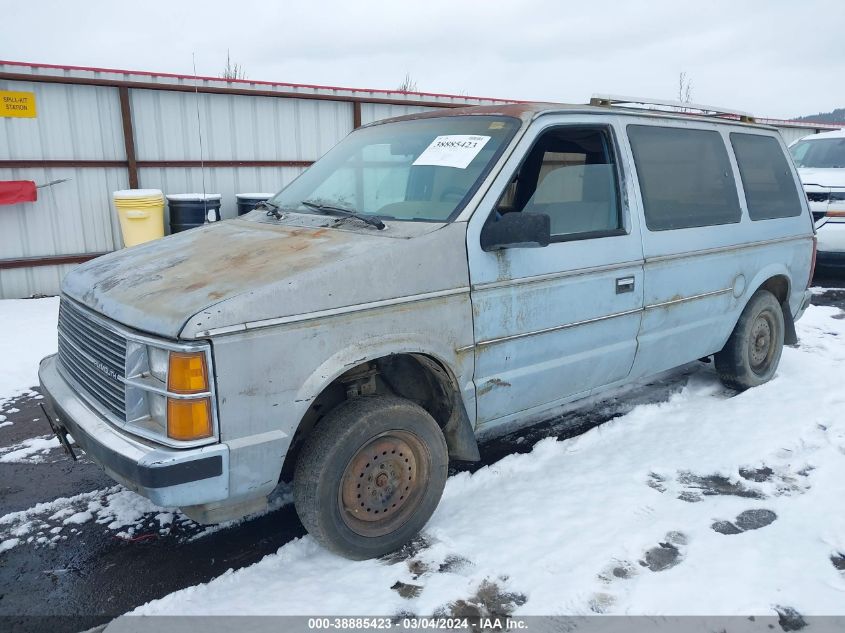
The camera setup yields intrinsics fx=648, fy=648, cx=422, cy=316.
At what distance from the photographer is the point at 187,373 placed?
91.6 inches

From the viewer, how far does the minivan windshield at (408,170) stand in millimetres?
3223

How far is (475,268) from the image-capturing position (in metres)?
3.05

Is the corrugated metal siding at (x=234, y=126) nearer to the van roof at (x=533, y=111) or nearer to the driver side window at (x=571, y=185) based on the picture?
the van roof at (x=533, y=111)

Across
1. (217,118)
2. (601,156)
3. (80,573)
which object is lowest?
(80,573)

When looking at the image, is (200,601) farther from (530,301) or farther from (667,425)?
(667,425)

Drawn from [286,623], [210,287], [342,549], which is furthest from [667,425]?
[210,287]

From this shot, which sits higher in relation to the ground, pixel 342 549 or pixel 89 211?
pixel 89 211

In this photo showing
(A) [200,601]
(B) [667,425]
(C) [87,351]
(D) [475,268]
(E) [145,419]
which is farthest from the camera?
(B) [667,425]

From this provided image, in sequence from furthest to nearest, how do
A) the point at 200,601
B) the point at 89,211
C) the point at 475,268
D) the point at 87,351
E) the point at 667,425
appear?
the point at 89,211, the point at 667,425, the point at 475,268, the point at 87,351, the point at 200,601

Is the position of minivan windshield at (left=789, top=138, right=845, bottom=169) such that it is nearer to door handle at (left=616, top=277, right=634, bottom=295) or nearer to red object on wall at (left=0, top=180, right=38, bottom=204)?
door handle at (left=616, top=277, right=634, bottom=295)

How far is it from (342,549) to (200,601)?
61 centimetres

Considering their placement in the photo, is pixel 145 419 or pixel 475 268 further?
pixel 475 268

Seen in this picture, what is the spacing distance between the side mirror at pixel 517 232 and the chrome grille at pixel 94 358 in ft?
5.41

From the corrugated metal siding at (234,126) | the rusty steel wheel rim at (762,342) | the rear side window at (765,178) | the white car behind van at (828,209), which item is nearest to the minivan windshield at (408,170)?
the rear side window at (765,178)
